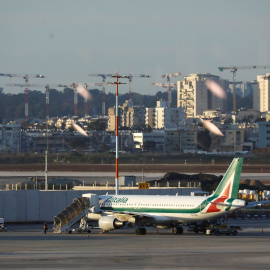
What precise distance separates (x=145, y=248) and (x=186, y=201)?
1340 cm

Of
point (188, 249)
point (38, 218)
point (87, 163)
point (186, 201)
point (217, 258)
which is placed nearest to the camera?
point (217, 258)

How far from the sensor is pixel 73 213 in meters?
68.9

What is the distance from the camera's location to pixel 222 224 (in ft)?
222

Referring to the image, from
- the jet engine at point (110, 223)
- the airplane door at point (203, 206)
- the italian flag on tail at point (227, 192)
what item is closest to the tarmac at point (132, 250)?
the jet engine at point (110, 223)

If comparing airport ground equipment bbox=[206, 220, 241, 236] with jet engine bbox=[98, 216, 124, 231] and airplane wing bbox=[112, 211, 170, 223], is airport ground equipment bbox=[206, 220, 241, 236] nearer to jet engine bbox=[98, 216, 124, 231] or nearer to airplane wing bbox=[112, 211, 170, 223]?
airplane wing bbox=[112, 211, 170, 223]

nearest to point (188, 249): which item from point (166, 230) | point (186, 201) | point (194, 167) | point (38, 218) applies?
point (186, 201)

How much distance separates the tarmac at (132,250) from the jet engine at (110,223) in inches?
23.7

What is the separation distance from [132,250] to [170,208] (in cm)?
1488

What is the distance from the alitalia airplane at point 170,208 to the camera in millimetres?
64375

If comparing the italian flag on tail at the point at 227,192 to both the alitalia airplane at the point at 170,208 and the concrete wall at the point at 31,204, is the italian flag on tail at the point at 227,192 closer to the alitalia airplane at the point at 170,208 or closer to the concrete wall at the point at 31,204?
the alitalia airplane at the point at 170,208

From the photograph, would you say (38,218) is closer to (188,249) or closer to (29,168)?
(188,249)

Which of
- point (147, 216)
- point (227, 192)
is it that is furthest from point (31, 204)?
point (227, 192)

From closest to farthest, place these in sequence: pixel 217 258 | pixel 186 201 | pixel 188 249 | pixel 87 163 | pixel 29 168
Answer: pixel 217 258
pixel 188 249
pixel 186 201
pixel 29 168
pixel 87 163

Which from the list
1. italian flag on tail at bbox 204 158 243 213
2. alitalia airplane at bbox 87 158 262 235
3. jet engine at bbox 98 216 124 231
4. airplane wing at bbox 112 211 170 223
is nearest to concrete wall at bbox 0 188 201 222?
alitalia airplane at bbox 87 158 262 235
